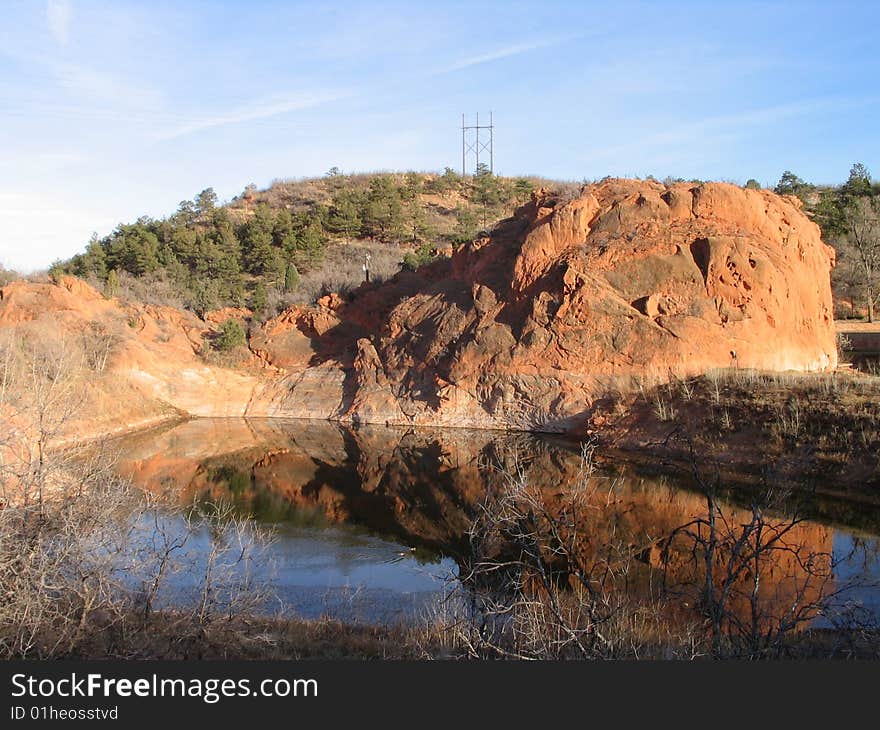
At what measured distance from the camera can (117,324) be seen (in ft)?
108

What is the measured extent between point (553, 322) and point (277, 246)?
1230 inches

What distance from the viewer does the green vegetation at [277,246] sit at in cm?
4369

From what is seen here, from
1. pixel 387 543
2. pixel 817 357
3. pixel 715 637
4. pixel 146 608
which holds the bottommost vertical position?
pixel 387 543

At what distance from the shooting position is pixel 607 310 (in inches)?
1038

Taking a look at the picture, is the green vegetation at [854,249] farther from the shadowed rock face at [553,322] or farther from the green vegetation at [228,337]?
the green vegetation at [228,337]

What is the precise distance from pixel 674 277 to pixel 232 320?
22528mm

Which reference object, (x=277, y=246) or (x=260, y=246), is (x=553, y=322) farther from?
(x=277, y=246)

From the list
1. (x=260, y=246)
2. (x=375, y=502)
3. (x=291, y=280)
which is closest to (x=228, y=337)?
(x=291, y=280)

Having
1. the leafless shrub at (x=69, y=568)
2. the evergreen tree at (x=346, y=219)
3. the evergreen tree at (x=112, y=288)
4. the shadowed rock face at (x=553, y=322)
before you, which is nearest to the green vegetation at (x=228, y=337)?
the shadowed rock face at (x=553, y=322)

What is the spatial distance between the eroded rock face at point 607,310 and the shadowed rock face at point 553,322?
0.06m

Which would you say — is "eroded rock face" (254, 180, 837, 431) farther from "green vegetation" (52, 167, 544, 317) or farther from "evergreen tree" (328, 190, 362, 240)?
"evergreen tree" (328, 190, 362, 240)

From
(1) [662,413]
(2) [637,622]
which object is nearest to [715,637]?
(2) [637,622]

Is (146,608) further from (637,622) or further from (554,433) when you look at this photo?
(554,433)

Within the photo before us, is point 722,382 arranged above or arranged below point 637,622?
above
